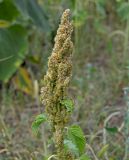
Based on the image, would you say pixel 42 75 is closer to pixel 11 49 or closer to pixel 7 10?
pixel 11 49

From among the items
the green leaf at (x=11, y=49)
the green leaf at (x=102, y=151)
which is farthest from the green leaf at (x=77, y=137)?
the green leaf at (x=11, y=49)

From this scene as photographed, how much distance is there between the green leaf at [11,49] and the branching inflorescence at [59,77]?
4.20ft

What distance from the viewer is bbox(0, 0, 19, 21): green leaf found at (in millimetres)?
2838

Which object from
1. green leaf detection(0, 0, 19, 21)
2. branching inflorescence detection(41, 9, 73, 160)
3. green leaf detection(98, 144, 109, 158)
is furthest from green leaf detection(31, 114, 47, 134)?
green leaf detection(0, 0, 19, 21)

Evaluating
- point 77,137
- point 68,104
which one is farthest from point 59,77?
point 77,137

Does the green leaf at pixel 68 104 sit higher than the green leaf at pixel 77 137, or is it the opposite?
the green leaf at pixel 68 104

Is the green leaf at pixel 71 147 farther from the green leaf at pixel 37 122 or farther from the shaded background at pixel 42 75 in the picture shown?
the shaded background at pixel 42 75

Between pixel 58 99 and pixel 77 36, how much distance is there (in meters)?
1.84

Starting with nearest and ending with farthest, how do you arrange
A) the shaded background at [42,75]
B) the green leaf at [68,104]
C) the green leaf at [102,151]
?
the green leaf at [68,104] < the green leaf at [102,151] < the shaded background at [42,75]

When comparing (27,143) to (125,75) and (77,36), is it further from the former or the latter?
(77,36)

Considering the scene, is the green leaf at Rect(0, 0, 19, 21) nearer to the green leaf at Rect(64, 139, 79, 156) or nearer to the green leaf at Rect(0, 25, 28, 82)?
the green leaf at Rect(0, 25, 28, 82)

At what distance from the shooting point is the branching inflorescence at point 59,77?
56.0 inches

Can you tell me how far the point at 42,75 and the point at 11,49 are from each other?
0.33 meters

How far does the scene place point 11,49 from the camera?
9.25ft
